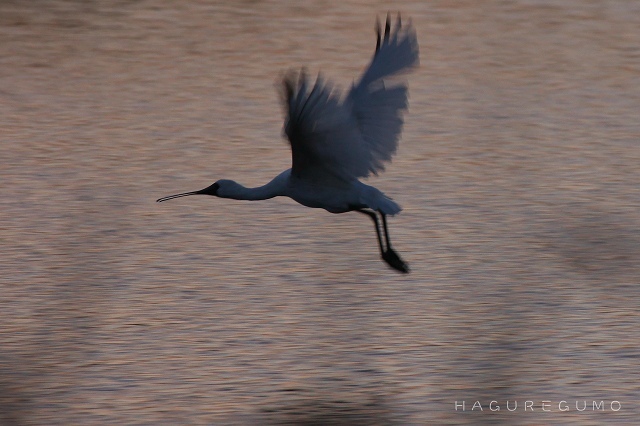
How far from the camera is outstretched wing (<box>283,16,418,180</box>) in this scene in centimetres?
486

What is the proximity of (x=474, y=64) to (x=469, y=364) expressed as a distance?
5.77 meters

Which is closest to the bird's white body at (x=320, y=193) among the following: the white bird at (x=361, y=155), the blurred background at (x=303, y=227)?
the white bird at (x=361, y=155)

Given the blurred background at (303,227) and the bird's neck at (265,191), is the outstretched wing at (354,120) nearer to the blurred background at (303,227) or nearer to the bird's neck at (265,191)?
the bird's neck at (265,191)

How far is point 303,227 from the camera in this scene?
7.80 metres

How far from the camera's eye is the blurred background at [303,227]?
5.43 m

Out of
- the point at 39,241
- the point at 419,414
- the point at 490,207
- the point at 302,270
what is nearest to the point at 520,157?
the point at 490,207

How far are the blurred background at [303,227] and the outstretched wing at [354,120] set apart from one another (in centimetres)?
93

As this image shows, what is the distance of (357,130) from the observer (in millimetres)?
5191

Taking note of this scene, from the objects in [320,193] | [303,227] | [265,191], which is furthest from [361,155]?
[303,227]

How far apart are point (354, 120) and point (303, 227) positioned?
2771 mm

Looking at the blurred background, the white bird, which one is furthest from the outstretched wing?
the blurred background

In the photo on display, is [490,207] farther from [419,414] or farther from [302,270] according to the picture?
[419,414]

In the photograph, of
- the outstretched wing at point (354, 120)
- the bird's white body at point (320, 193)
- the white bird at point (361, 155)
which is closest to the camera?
the outstretched wing at point (354, 120)

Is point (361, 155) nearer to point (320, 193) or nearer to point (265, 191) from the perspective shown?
point (320, 193)
